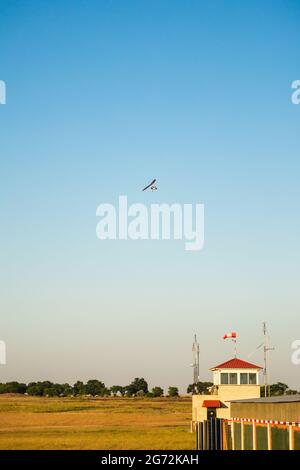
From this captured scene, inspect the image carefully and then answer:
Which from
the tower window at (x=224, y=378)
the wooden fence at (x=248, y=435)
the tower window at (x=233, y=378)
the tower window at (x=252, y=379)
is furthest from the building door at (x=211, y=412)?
the wooden fence at (x=248, y=435)

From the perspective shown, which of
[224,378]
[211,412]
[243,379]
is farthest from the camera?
[243,379]

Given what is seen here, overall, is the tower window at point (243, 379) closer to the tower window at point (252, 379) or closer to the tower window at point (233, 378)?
the tower window at point (252, 379)

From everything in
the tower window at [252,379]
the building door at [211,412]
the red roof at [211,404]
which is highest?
the tower window at [252,379]

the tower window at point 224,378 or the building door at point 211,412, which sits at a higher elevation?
the tower window at point 224,378

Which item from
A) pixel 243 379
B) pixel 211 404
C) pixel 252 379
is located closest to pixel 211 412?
pixel 211 404

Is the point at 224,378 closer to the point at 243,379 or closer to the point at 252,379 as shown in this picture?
the point at 243,379

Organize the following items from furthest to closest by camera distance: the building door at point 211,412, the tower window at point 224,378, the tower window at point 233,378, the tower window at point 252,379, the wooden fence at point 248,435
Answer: the tower window at point 252,379
the tower window at point 233,378
the tower window at point 224,378
the building door at point 211,412
the wooden fence at point 248,435

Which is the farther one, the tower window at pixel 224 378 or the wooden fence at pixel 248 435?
the tower window at pixel 224 378

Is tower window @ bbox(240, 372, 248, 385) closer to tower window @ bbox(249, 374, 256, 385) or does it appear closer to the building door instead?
tower window @ bbox(249, 374, 256, 385)

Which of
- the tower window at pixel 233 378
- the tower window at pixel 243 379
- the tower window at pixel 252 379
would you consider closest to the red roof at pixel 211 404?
the tower window at pixel 233 378

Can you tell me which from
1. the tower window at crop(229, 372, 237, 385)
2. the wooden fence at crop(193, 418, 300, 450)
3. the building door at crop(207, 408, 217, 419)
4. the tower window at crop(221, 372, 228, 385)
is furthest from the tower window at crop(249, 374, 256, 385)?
the wooden fence at crop(193, 418, 300, 450)

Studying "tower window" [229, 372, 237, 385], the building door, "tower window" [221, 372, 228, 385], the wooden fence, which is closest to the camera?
the wooden fence

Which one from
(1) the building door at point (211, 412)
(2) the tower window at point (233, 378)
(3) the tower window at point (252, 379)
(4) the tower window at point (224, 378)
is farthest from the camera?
(3) the tower window at point (252, 379)
